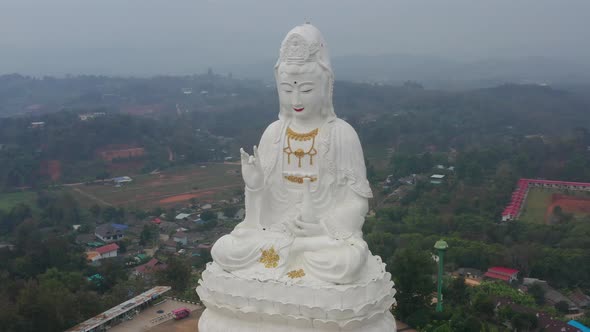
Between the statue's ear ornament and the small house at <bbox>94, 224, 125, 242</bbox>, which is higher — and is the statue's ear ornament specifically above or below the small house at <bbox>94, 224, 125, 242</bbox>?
above

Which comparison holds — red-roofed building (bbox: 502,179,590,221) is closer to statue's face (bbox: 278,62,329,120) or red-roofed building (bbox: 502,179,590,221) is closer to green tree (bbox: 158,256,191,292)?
green tree (bbox: 158,256,191,292)

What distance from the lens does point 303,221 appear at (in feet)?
21.4

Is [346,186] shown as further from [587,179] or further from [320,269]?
[587,179]

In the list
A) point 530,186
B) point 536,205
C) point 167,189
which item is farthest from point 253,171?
point 167,189

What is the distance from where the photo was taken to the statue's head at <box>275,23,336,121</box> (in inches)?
268

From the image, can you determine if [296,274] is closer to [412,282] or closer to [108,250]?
[412,282]

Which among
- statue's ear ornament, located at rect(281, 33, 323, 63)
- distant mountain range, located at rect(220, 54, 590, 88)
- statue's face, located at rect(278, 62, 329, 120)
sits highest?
statue's ear ornament, located at rect(281, 33, 323, 63)

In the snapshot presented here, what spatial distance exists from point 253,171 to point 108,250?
45.3ft

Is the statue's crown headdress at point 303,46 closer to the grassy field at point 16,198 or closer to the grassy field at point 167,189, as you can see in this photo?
the grassy field at point 167,189

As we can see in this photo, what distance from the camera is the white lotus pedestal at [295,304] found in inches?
232

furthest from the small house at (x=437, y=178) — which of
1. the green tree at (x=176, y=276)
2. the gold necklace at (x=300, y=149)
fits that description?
the gold necklace at (x=300, y=149)

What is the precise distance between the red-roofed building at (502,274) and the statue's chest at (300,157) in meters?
9.02

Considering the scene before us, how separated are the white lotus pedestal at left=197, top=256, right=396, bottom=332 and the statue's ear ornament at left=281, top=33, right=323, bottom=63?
223cm

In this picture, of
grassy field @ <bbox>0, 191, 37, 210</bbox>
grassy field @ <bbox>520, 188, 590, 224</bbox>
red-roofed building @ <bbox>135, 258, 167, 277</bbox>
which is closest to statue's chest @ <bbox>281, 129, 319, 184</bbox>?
red-roofed building @ <bbox>135, 258, 167, 277</bbox>
